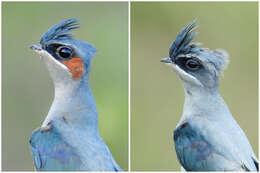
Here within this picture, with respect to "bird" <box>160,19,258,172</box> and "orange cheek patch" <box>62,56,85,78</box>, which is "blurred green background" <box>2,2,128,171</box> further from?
"bird" <box>160,19,258,172</box>

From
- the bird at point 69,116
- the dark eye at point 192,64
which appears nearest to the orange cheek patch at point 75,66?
the bird at point 69,116

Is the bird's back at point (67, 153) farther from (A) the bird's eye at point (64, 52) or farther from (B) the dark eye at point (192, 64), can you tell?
(B) the dark eye at point (192, 64)

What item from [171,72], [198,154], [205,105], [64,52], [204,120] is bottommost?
[198,154]

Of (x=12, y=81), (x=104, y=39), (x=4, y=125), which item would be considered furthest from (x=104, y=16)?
(x=4, y=125)

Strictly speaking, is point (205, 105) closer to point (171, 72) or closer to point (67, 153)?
point (171, 72)

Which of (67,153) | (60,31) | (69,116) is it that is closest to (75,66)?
(60,31)
